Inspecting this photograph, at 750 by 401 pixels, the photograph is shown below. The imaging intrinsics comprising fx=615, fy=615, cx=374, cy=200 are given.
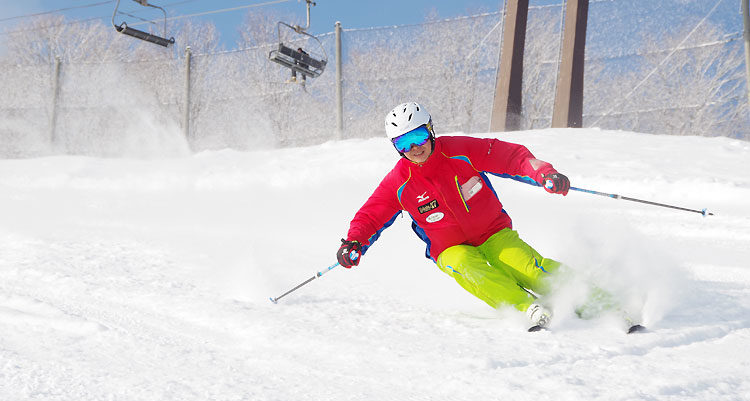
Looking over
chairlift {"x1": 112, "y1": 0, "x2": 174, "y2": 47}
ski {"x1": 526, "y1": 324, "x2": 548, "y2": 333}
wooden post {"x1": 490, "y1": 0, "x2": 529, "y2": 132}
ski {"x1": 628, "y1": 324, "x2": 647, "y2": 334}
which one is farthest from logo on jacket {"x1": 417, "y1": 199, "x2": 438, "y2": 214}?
chairlift {"x1": 112, "y1": 0, "x2": 174, "y2": 47}

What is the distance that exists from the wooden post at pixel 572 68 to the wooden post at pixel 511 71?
61cm

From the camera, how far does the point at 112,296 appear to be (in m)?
3.26

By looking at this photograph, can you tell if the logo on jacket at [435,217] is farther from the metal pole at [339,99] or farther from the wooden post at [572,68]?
the metal pole at [339,99]

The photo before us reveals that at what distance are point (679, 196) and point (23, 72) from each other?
1622 centimetres

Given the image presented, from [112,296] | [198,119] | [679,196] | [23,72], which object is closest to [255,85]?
[198,119]

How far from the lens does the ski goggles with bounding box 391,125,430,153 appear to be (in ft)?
9.77

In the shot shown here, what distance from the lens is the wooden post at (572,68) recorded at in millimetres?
9117

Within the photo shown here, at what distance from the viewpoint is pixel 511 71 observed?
9.30 m

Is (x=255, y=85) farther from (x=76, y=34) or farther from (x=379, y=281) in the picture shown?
(x=76, y=34)

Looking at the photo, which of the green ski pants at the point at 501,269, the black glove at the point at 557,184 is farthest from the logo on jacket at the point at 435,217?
the black glove at the point at 557,184

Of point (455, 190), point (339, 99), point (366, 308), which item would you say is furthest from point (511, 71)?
point (366, 308)

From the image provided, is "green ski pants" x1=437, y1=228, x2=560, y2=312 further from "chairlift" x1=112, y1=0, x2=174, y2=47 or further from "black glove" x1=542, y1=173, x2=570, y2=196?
"chairlift" x1=112, y1=0, x2=174, y2=47

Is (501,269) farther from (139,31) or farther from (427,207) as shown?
(139,31)

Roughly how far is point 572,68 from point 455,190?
269 inches
